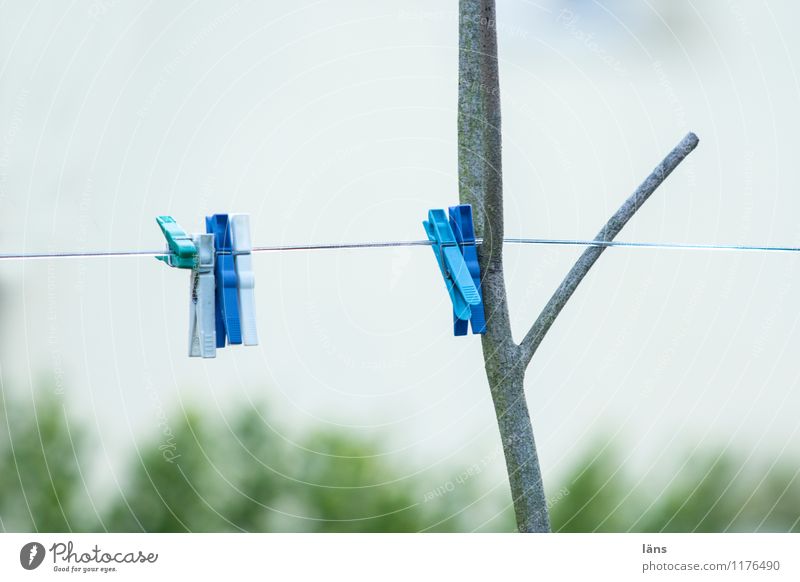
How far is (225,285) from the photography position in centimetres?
226

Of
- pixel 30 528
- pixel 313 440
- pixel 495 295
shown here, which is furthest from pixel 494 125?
pixel 30 528

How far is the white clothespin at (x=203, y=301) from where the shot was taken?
223 cm

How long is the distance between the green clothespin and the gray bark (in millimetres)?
603

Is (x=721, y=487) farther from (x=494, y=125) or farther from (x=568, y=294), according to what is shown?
(x=494, y=125)

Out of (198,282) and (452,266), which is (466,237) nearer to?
(452,266)

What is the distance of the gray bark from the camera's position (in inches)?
95.3

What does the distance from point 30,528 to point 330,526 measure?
1.10 m

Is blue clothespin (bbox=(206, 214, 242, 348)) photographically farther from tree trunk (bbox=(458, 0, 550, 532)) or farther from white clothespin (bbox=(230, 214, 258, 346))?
tree trunk (bbox=(458, 0, 550, 532))
